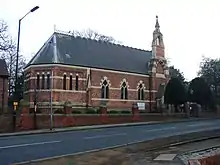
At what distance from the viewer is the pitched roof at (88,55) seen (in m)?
53.3

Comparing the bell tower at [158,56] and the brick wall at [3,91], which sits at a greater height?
the bell tower at [158,56]

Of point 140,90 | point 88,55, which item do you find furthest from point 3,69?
point 140,90

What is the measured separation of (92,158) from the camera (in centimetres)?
1529

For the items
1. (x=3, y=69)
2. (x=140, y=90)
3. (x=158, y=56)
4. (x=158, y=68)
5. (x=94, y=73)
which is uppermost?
(x=158, y=56)

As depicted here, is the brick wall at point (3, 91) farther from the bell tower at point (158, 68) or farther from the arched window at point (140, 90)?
the bell tower at point (158, 68)

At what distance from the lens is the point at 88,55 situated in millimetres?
57281

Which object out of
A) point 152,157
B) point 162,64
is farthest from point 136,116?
point 152,157

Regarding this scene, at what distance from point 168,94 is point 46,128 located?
28887 mm

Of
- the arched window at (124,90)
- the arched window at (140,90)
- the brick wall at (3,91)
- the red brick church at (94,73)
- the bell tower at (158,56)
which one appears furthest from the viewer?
the bell tower at (158,56)

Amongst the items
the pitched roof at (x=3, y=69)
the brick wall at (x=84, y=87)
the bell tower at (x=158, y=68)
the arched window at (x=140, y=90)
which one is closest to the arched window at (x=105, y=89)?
the brick wall at (x=84, y=87)

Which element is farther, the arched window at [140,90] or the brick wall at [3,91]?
the arched window at [140,90]

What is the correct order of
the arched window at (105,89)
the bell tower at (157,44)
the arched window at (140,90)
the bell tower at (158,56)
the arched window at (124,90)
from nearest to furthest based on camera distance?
the arched window at (105,89)
the arched window at (124,90)
the arched window at (140,90)
the bell tower at (158,56)
the bell tower at (157,44)

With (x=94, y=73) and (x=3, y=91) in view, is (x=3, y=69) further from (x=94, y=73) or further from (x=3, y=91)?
(x=94, y=73)

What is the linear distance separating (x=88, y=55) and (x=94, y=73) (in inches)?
131
